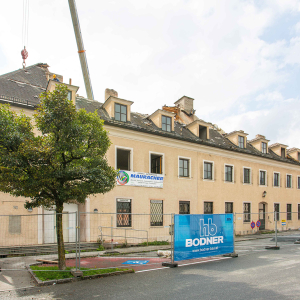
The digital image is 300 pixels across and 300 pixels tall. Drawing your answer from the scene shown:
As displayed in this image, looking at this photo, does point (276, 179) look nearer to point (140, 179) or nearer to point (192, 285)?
point (140, 179)

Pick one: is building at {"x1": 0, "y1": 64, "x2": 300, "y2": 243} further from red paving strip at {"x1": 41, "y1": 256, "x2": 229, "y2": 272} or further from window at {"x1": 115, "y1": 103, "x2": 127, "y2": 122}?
red paving strip at {"x1": 41, "y1": 256, "x2": 229, "y2": 272}

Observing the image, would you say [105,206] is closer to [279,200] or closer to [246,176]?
[246,176]

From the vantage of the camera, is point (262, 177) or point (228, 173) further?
point (262, 177)

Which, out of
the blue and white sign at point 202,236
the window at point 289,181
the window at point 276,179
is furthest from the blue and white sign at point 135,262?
the window at point 289,181

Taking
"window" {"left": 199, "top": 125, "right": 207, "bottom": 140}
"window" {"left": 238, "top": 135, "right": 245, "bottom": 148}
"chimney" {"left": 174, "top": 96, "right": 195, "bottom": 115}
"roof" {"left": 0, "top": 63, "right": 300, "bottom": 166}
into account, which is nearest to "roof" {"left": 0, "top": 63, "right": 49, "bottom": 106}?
"roof" {"left": 0, "top": 63, "right": 300, "bottom": 166}

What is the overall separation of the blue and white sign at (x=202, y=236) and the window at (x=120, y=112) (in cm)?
1009

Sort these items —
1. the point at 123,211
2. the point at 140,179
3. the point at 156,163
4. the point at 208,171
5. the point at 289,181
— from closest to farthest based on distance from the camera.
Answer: the point at 123,211 → the point at 140,179 → the point at 156,163 → the point at 208,171 → the point at 289,181

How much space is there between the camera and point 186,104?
1166 inches

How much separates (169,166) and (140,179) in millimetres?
2679

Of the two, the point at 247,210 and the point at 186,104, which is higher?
the point at 186,104

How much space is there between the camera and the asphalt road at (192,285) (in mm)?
6532

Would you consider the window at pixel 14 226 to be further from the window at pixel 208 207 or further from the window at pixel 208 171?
the window at pixel 208 171

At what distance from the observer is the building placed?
17.1 m

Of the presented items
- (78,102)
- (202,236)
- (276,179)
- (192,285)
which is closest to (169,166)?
(78,102)
